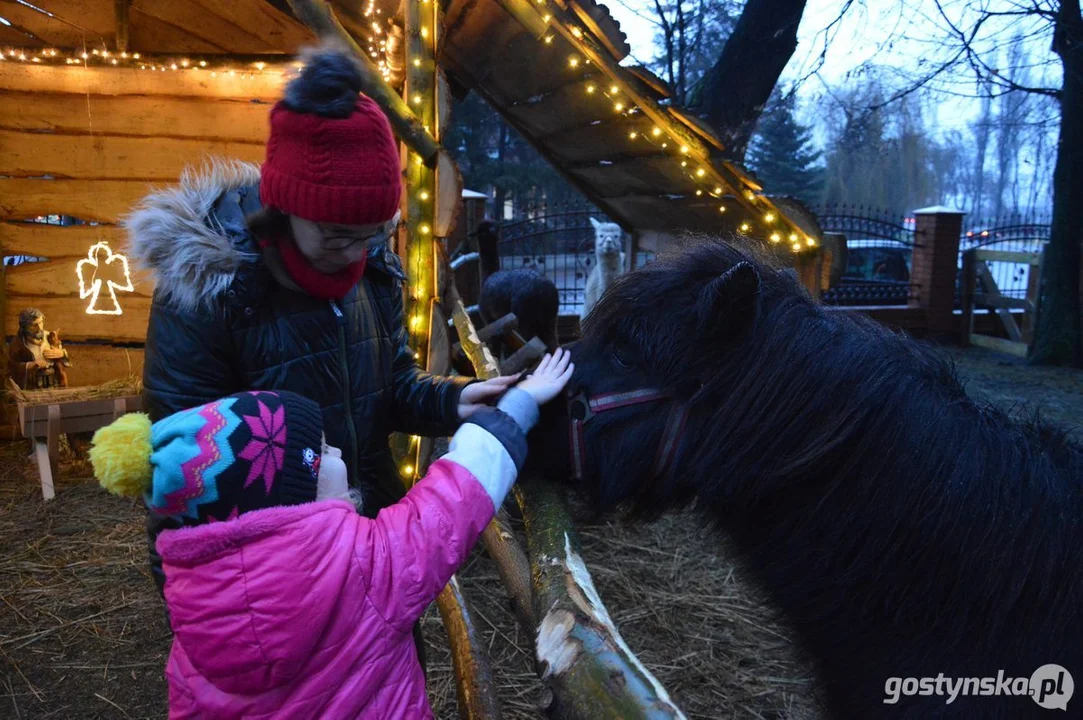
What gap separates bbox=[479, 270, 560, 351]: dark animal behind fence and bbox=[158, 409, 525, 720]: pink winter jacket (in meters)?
3.84

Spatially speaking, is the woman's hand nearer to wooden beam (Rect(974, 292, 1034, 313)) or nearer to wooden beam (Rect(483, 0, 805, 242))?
wooden beam (Rect(483, 0, 805, 242))

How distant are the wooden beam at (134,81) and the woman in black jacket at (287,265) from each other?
468cm

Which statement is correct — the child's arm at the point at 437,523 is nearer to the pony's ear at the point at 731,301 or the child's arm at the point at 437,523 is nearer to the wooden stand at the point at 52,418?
the pony's ear at the point at 731,301

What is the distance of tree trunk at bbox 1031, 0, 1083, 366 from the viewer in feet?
32.7

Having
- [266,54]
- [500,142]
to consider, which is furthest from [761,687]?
[500,142]

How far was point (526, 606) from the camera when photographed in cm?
220

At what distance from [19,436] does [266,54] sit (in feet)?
13.6

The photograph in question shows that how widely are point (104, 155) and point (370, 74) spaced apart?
476cm

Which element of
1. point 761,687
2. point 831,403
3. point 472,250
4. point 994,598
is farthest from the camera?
point 472,250

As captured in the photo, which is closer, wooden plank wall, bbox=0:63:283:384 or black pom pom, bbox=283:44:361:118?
black pom pom, bbox=283:44:361:118

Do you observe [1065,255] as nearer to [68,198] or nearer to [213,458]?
[213,458]

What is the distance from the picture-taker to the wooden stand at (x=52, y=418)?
5211mm

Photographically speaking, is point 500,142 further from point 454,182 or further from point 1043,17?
point 454,182

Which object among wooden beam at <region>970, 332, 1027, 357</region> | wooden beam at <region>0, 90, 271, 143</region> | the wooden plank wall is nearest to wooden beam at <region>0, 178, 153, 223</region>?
the wooden plank wall
